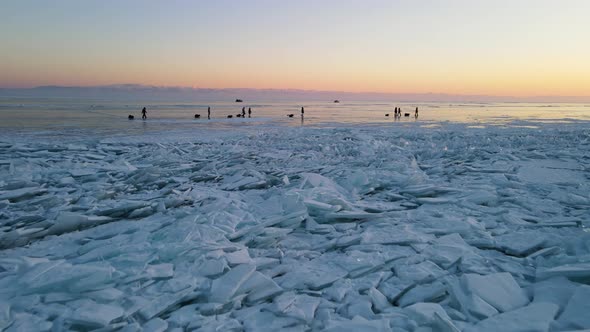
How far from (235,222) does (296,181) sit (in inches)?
99.7

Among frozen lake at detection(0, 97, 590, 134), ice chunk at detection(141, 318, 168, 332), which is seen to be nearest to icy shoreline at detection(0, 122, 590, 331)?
ice chunk at detection(141, 318, 168, 332)

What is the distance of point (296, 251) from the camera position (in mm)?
3822

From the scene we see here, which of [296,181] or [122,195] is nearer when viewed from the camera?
[122,195]

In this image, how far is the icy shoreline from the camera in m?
2.63

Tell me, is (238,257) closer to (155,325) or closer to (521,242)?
(155,325)

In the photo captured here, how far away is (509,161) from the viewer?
865 cm

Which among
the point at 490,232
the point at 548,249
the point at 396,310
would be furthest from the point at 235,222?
the point at 548,249

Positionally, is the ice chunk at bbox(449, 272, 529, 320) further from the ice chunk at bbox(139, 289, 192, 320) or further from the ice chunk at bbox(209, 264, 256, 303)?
the ice chunk at bbox(139, 289, 192, 320)

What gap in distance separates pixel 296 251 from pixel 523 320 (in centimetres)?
214

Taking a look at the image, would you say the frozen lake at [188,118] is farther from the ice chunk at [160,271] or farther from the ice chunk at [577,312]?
the ice chunk at [577,312]

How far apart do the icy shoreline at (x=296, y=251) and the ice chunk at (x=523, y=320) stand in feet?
0.04

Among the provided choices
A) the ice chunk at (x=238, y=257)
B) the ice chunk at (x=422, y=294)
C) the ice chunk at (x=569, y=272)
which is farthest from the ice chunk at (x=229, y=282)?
the ice chunk at (x=569, y=272)

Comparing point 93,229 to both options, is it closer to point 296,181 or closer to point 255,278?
point 255,278

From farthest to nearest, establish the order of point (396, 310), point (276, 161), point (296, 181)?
A: point (276, 161) < point (296, 181) < point (396, 310)
